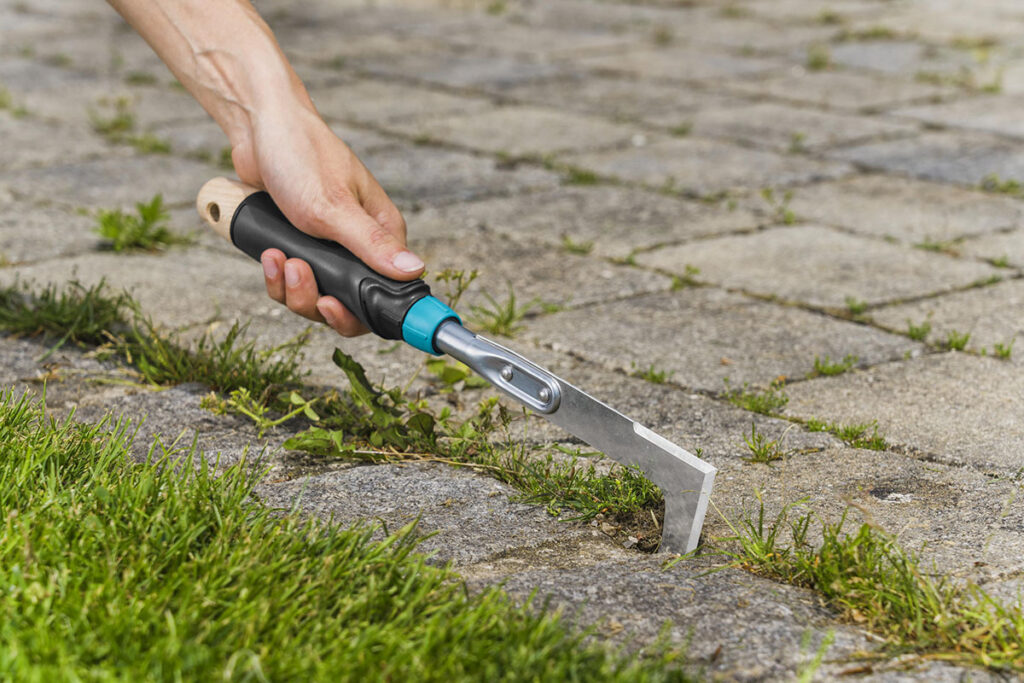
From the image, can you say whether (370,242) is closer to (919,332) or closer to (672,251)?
(919,332)

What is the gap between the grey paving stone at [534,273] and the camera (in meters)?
3.28

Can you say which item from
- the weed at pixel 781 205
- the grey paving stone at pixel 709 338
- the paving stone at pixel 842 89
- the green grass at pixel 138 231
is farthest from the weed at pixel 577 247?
the paving stone at pixel 842 89

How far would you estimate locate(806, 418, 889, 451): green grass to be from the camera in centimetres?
229

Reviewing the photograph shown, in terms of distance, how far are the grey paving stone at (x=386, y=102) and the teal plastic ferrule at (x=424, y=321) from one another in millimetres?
3422

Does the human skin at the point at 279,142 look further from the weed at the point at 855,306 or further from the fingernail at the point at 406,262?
the weed at the point at 855,306

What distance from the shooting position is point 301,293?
2289 millimetres

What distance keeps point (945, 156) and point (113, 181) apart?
3201mm

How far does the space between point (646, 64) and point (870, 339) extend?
13.8 ft

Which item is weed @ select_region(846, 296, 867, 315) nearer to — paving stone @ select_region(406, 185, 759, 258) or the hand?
paving stone @ select_region(406, 185, 759, 258)

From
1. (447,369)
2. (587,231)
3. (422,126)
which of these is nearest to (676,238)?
(587,231)

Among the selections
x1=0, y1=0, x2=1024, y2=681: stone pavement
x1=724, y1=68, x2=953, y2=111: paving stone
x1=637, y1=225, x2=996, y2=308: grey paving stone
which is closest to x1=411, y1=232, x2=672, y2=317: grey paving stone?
x1=0, y1=0, x2=1024, y2=681: stone pavement

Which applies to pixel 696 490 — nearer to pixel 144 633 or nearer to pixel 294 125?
pixel 144 633

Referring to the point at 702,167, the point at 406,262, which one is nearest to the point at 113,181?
the point at 702,167

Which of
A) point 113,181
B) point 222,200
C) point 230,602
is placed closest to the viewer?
point 230,602
